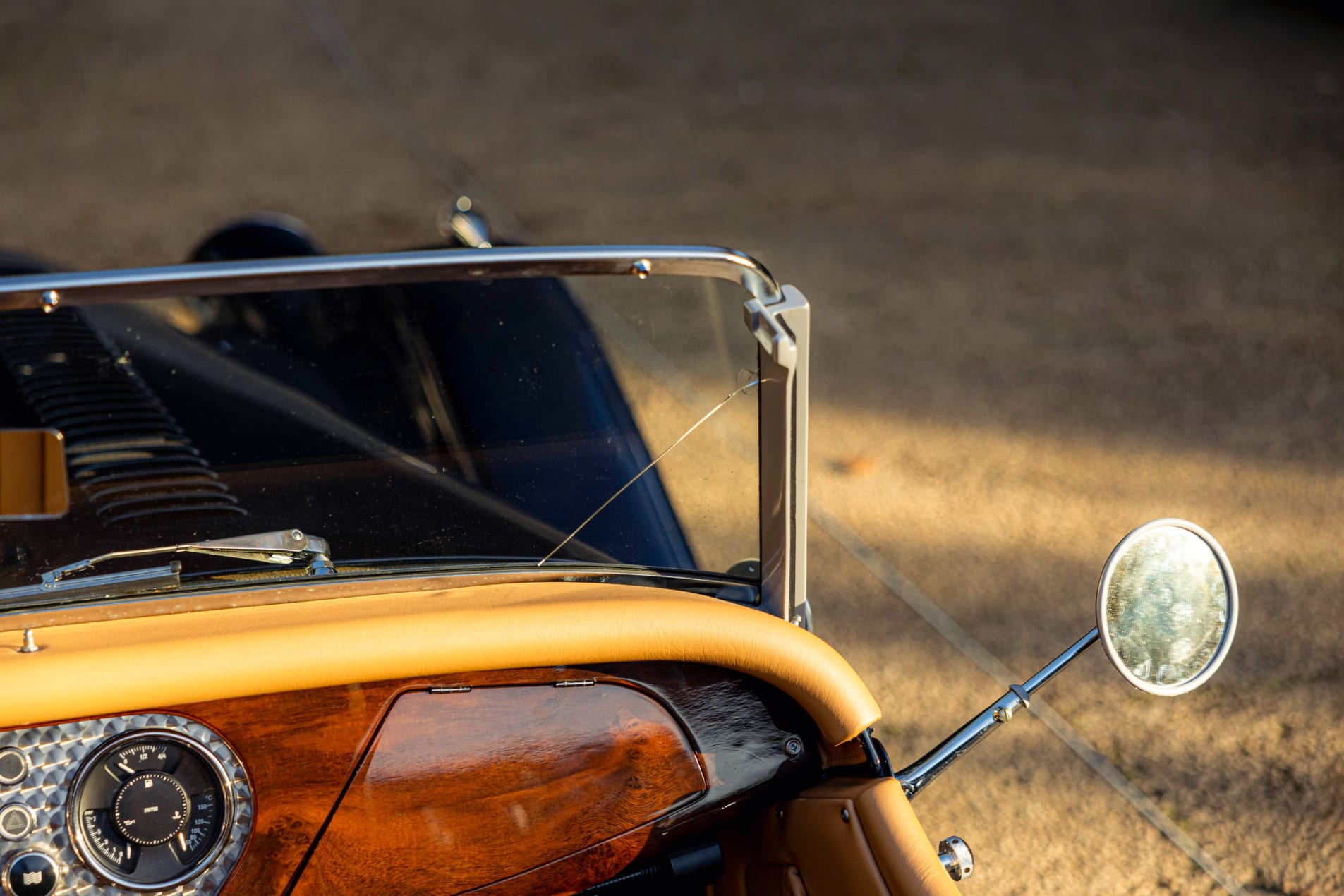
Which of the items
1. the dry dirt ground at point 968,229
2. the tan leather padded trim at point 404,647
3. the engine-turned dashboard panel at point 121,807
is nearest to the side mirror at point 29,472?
the tan leather padded trim at point 404,647

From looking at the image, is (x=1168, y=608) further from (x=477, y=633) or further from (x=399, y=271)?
(x=399, y=271)

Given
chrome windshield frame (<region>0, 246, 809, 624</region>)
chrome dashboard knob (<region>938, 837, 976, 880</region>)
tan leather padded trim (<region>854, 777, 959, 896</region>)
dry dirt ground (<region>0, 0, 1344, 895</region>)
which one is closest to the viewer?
tan leather padded trim (<region>854, 777, 959, 896</region>)

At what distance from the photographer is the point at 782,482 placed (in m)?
1.52

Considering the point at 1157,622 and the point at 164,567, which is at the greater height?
the point at 164,567

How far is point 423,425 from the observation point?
1.68 m

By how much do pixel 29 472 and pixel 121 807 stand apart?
1.46 ft

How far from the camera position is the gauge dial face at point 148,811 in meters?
1.30

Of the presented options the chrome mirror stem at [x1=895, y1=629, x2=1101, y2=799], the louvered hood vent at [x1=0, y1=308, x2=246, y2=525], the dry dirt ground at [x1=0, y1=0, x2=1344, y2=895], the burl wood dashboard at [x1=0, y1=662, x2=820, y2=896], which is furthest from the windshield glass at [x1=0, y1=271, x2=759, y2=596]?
the dry dirt ground at [x1=0, y1=0, x2=1344, y2=895]

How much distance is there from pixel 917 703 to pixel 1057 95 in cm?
483

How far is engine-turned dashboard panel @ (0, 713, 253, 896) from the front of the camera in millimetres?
1289

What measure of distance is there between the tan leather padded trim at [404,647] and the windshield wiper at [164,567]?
0.04m

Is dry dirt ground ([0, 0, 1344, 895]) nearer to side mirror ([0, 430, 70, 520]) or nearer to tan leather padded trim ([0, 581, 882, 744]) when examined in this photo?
tan leather padded trim ([0, 581, 882, 744])

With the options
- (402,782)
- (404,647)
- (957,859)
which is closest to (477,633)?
(404,647)

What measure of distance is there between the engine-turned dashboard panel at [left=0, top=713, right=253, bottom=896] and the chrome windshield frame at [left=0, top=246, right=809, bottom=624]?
1.95 ft
